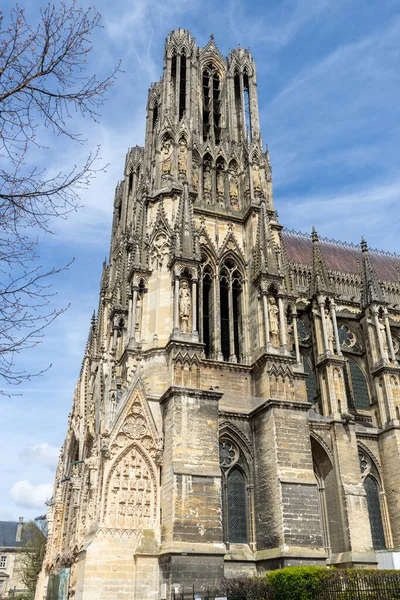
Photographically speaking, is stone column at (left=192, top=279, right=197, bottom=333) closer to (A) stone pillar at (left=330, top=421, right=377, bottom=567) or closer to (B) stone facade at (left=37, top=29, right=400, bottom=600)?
(B) stone facade at (left=37, top=29, right=400, bottom=600)

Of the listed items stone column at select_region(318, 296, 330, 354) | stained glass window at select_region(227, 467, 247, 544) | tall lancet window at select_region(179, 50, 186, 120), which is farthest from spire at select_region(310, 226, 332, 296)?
stained glass window at select_region(227, 467, 247, 544)

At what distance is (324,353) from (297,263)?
8702 millimetres

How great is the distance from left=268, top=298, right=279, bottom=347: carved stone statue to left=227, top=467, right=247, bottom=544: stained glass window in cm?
466

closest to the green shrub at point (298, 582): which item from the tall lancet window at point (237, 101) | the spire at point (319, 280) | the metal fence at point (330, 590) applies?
the metal fence at point (330, 590)

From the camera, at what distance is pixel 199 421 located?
56.1ft

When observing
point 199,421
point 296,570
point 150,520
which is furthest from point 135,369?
point 296,570

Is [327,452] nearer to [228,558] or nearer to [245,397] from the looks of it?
[245,397]

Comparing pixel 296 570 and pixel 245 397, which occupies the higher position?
pixel 245 397

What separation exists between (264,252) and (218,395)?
21.3ft

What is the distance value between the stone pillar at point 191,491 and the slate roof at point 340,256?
16125 mm

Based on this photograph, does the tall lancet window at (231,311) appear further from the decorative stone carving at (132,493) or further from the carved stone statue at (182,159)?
the decorative stone carving at (132,493)

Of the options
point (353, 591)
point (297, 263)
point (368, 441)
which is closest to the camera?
point (353, 591)

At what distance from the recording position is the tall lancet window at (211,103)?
26.7 meters

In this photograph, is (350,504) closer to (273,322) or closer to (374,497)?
(374,497)
